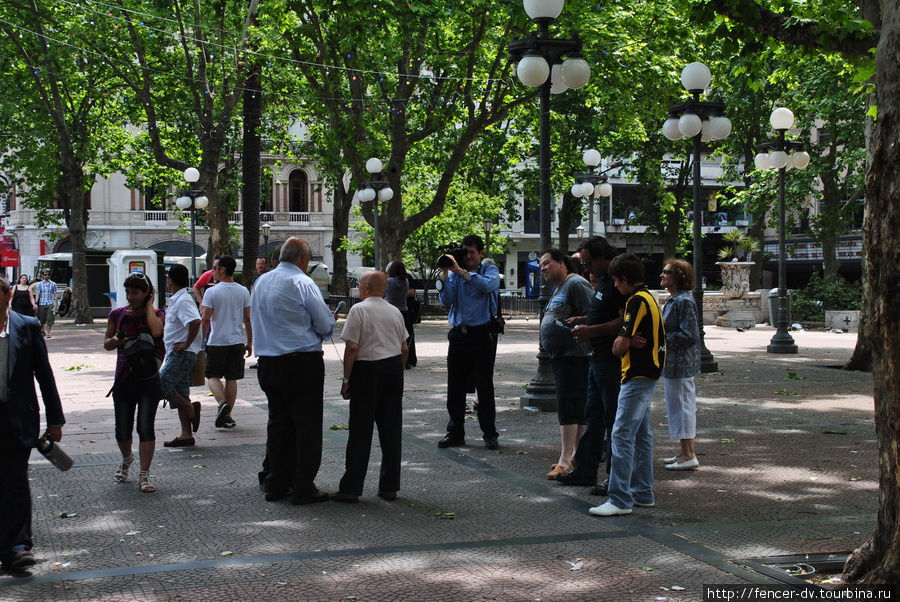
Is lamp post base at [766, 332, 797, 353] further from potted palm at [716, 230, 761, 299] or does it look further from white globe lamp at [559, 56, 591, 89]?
potted palm at [716, 230, 761, 299]

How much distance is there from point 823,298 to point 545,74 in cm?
2452

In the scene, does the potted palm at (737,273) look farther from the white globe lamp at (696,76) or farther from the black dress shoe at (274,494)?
the black dress shoe at (274,494)

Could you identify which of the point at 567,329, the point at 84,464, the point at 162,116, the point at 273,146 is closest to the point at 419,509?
the point at 567,329

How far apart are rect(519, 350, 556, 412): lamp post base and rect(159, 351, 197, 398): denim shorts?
4466 millimetres

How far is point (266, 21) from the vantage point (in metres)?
24.1

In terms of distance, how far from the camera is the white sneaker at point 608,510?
6746 mm

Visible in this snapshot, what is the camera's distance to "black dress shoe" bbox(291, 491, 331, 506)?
716 centimetres

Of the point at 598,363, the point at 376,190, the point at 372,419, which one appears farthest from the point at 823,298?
the point at 372,419

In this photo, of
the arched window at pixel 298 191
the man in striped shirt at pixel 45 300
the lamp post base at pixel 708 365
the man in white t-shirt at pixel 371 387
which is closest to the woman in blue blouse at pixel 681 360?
the man in white t-shirt at pixel 371 387

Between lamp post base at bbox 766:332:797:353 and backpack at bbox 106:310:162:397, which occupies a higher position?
backpack at bbox 106:310:162:397

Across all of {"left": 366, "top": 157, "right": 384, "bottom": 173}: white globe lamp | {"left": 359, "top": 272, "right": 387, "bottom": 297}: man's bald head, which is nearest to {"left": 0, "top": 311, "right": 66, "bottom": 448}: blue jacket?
{"left": 359, "top": 272, "right": 387, "bottom": 297}: man's bald head

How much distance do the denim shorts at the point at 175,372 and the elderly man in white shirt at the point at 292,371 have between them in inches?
86.7

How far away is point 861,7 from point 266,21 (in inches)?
583

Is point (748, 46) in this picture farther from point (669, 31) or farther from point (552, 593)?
point (552, 593)
